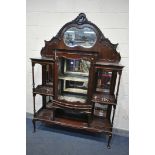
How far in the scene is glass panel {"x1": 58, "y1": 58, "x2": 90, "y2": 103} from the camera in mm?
2494

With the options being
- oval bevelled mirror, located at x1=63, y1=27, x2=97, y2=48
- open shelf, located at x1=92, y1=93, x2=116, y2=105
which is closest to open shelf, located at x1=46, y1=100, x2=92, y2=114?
open shelf, located at x1=92, y1=93, x2=116, y2=105

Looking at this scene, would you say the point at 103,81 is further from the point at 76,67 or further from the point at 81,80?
the point at 76,67

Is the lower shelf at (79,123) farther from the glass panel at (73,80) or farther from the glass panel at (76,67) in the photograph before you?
the glass panel at (76,67)

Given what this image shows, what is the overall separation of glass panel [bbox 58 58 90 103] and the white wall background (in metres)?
0.52

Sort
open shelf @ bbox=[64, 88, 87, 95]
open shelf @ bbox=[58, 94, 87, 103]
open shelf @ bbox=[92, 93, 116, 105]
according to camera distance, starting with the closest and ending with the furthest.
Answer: open shelf @ bbox=[92, 93, 116, 105], open shelf @ bbox=[58, 94, 87, 103], open shelf @ bbox=[64, 88, 87, 95]

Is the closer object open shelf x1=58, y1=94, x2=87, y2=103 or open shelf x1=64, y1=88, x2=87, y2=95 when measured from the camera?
open shelf x1=58, y1=94, x2=87, y2=103

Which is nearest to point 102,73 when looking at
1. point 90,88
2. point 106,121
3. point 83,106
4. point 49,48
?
point 90,88

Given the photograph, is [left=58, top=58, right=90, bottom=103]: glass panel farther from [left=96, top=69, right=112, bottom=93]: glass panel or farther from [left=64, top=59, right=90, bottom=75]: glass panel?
[left=96, top=69, right=112, bottom=93]: glass panel

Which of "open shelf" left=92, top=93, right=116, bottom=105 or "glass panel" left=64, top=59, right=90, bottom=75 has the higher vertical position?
"glass panel" left=64, top=59, right=90, bottom=75

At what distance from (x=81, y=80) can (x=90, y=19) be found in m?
0.87

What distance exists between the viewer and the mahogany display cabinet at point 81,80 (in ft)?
7.74

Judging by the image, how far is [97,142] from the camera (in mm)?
2527

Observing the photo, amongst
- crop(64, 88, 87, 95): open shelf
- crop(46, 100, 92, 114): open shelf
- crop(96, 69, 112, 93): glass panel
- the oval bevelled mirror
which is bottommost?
crop(46, 100, 92, 114): open shelf
